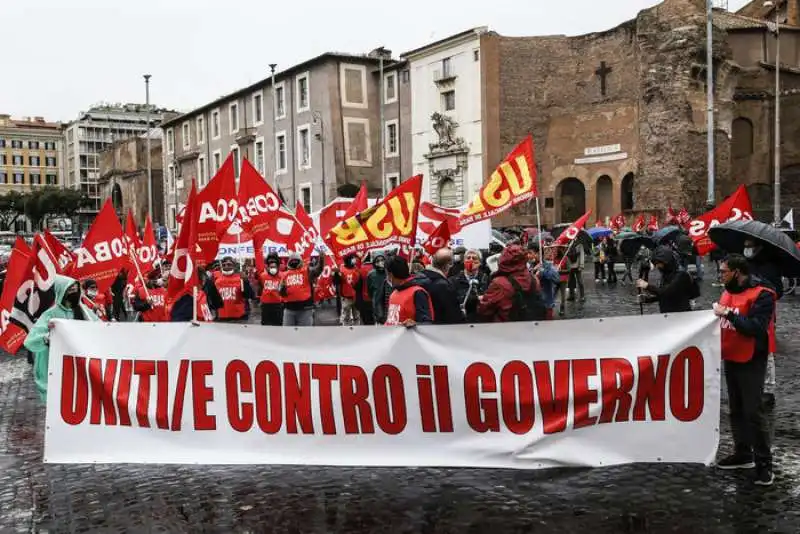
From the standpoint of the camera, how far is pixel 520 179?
40.2 feet

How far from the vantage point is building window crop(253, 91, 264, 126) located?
56.5 meters

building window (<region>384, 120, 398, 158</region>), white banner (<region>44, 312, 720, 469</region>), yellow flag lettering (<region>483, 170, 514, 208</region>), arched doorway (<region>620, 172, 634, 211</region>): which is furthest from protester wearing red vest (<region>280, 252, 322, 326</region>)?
building window (<region>384, 120, 398, 158</region>)

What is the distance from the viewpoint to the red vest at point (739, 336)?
6012 millimetres

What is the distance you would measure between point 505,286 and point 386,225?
414cm

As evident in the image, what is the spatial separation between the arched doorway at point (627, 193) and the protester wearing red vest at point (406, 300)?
39.0 meters

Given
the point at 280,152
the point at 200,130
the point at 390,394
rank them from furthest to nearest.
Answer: the point at 200,130
the point at 280,152
the point at 390,394

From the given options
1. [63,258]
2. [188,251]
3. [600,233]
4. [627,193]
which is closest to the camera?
[188,251]

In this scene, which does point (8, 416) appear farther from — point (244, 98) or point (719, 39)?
point (244, 98)

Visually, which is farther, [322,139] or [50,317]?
[322,139]

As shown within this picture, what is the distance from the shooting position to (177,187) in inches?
2734

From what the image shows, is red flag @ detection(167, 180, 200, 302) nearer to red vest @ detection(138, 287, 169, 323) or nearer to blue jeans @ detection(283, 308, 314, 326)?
blue jeans @ detection(283, 308, 314, 326)

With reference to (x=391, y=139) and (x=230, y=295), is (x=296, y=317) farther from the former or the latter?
(x=391, y=139)

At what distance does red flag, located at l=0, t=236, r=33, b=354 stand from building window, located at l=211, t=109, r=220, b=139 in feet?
181

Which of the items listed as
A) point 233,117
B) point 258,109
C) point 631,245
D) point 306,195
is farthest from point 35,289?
point 233,117
